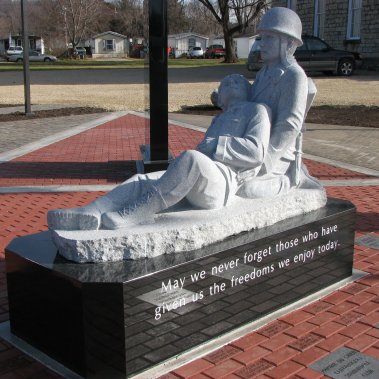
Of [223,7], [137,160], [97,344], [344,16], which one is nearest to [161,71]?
[137,160]

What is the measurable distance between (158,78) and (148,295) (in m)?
5.67

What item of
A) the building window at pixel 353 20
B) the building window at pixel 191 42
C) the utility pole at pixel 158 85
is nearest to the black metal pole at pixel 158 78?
the utility pole at pixel 158 85

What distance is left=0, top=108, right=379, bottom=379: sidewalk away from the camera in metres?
3.53

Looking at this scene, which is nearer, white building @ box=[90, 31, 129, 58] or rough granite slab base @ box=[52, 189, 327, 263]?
rough granite slab base @ box=[52, 189, 327, 263]

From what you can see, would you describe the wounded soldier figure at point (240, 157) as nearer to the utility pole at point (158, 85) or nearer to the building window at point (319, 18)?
the utility pole at point (158, 85)

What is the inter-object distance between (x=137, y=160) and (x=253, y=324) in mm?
6000

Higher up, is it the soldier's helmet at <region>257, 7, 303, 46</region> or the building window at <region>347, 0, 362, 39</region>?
the building window at <region>347, 0, 362, 39</region>

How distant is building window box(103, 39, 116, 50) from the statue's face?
242 feet

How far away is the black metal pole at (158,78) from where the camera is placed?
8.34 metres

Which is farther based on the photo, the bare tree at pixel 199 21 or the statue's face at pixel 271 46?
the bare tree at pixel 199 21

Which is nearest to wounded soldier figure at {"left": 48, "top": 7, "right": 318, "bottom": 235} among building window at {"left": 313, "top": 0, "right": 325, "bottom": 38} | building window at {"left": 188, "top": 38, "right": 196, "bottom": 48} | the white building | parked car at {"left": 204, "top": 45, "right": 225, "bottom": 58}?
building window at {"left": 313, "top": 0, "right": 325, "bottom": 38}

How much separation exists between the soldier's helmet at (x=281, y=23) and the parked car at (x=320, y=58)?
20.2 m

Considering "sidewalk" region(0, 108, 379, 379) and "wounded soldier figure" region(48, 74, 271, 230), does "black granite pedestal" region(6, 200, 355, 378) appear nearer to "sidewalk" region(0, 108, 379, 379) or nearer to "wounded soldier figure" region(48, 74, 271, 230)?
"sidewalk" region(0, 108, 379, 379)

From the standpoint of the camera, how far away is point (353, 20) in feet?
104
